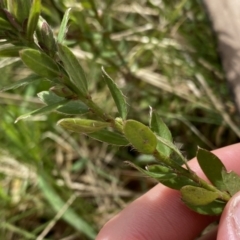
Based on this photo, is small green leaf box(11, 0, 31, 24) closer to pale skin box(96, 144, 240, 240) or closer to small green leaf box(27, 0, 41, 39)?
small green leaf box(27, 0, 41, 39)

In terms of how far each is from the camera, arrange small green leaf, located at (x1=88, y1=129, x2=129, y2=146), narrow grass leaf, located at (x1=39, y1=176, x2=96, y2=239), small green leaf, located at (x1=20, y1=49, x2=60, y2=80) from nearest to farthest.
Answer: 1. small green leaf, located at (x1=20, y1=49, x2=60, y2=80)
2. small green leaf, located at (x1=88, y1=129, x2=129, y2=146)
3. narrow grass leaf, located at (x1=39, y1=176, x2=96, y2=239)

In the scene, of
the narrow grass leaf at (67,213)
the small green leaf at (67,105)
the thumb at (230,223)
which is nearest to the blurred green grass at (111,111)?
the narrow grass leaf at (67,213)

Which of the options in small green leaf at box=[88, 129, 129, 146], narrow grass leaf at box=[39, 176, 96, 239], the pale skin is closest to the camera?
small green leaf at box=[88, 129, 129, 146]

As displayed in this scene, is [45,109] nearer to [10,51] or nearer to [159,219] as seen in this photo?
[10,51]

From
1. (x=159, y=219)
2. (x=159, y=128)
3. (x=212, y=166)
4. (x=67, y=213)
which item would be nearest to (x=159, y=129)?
(x=159, y=128)

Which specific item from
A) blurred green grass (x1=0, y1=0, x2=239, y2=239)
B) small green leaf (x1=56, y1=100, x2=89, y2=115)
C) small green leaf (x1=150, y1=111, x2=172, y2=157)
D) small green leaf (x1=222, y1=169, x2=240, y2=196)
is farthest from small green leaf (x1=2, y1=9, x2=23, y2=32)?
blurred green grass (x1=0, y1=0, x2=239, y2=239)
